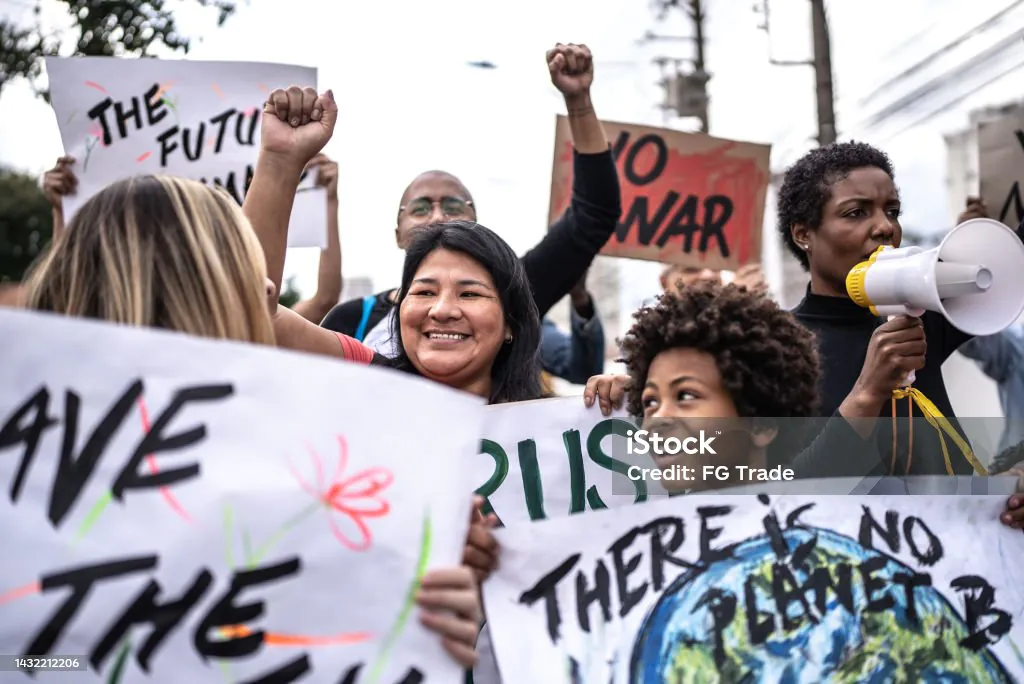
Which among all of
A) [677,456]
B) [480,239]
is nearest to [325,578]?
[677,456]

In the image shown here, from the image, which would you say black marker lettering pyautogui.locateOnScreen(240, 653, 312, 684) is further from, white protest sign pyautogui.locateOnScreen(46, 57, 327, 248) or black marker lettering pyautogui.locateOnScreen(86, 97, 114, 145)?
black marker lettering pyautogui.locateOnScreen(86, 97, 114, 145)

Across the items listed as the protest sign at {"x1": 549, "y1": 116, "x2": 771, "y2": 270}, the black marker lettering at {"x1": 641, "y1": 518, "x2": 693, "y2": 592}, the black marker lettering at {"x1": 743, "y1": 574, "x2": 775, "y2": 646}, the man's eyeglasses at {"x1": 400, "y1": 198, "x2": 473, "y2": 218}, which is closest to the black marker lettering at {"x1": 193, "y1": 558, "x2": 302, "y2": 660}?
the black marker lettering at {"x1": 641, "y1": 518, "x2": 693, "y2": 592}

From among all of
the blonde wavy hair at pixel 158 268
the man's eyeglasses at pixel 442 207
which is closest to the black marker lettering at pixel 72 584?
the blonde wavy hair at pixel 158 268

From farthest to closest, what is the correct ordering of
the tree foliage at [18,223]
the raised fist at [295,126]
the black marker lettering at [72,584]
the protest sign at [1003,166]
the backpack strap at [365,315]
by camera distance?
the tree foliage at [18,223]
the protest sign at [1003,166]
the backpack strap at [365,315]
the raised fist at [295,126]
the black marker lettering at [72,584]

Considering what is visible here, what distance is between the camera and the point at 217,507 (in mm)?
1479

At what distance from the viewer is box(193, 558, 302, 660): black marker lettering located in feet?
4.73

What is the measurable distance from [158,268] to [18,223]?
628 inches

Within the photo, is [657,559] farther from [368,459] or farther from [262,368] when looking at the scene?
[262,368]

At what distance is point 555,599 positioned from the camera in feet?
5.72

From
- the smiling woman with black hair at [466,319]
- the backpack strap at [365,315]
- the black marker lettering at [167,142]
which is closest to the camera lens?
the smiling woman with black hair at [466,319]

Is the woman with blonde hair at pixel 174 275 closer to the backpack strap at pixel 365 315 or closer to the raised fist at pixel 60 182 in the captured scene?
the backpack strap at pixel 365 315

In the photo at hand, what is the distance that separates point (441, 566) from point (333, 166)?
2612mm

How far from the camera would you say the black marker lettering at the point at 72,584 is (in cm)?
141

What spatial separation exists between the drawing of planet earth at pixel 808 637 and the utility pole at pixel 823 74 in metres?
5.54
